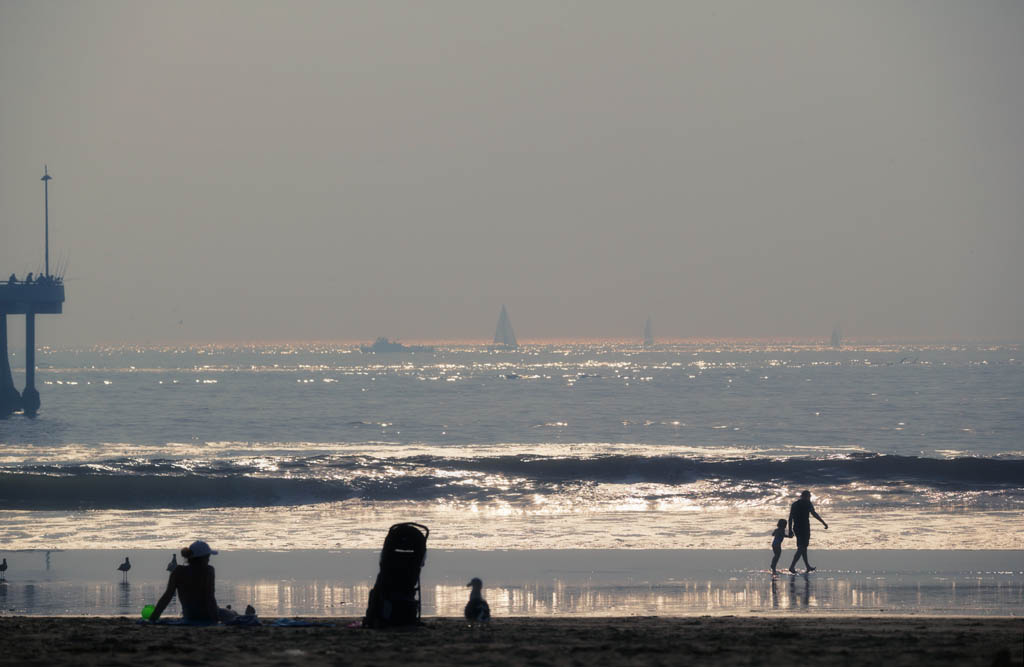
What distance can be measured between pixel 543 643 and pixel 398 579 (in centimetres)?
184

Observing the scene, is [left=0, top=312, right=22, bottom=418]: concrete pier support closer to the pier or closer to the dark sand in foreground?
the pier

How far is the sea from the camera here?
60.4 feet

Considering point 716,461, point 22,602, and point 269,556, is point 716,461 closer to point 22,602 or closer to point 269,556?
point 269,556

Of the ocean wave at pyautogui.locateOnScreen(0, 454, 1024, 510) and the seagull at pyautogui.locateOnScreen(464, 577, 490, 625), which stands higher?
the seagull at pyautogui.locateOnScreen(464, 577, 490, 625)

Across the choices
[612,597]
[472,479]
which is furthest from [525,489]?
[612,597]

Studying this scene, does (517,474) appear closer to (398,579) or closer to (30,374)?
(398,579)

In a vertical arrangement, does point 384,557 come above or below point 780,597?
above

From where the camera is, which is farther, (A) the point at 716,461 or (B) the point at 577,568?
(A) the point at 716,461

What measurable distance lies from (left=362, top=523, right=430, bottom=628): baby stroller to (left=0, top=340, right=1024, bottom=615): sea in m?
2.56

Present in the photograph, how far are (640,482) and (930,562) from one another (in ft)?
58.6

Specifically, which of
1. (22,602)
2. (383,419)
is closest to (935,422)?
(383,419)

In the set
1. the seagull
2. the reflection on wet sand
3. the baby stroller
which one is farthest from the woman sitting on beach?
the seagull

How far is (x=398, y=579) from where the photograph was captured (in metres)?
11.8

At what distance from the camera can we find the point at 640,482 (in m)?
35.9
